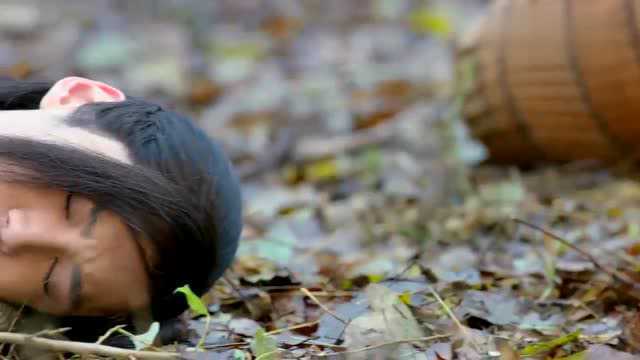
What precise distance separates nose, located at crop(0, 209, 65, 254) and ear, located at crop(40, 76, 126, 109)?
1.48ft

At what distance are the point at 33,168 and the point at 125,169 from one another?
0.50 ft

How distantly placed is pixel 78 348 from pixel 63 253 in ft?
0.63

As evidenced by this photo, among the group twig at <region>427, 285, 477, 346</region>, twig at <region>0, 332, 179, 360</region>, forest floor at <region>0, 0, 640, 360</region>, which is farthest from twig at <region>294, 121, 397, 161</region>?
twig at <region>0, 332, 179, 360</region>

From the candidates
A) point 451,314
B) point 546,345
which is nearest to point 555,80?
point 451,314

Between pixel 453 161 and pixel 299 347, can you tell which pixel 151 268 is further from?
pixel 453 161

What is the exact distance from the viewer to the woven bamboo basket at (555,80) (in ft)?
11.7

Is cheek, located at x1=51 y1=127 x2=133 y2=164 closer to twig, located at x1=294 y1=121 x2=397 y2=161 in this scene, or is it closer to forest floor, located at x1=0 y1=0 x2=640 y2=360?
forest floor, located at x1=0 y1=0 x2=640 y2=360

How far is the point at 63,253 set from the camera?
1970 mm

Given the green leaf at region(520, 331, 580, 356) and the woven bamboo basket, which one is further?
the woven bamboo basket

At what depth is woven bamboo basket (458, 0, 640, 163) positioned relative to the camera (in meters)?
3.55

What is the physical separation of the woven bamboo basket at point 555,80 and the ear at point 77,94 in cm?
169

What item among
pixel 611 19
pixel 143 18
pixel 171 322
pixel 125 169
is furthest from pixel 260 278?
pixel 143 18

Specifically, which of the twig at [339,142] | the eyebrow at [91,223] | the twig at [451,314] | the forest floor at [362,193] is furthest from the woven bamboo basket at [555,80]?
the eyebrow at [91,223]

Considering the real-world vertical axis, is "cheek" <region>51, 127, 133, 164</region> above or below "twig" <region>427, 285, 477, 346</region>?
above
